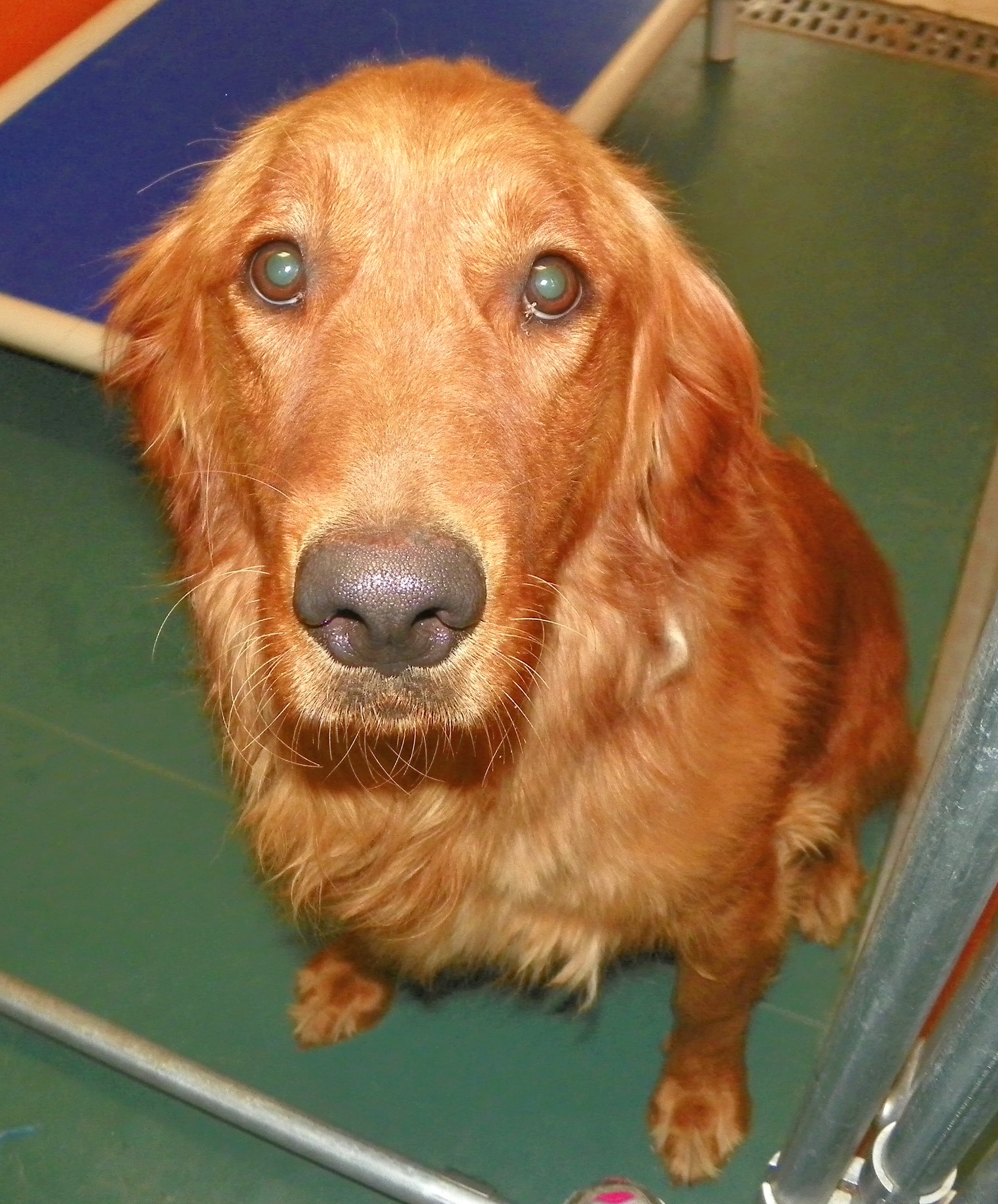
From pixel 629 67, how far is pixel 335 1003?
8.39ft

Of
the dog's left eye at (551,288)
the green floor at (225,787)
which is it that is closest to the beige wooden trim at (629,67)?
the green floor at (225,787)

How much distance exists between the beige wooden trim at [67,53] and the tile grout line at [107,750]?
1.79 m

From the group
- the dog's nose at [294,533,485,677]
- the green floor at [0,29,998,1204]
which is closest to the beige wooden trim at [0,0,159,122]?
the green floor at [0,29,998,1204]

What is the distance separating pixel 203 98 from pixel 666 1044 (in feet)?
9.27

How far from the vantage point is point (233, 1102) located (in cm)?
203

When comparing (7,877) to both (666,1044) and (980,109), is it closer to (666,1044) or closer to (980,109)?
(666,1044)

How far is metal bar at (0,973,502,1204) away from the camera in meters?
1.95

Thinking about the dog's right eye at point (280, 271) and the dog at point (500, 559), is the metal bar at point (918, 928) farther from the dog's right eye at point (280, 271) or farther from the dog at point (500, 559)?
the dog's right eye at point (280, 271)

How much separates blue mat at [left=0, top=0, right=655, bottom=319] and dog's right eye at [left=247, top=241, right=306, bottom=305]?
1525 millimetres

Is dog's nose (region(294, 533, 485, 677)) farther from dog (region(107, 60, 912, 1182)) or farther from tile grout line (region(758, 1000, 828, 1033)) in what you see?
tile grout line (region(758, 1000, 828, 1033))

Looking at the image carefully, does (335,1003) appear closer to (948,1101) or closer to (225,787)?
(225,787)

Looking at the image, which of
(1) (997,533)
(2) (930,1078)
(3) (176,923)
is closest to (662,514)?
(2) (930,1078)

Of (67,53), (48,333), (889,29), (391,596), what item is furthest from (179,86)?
(391,596)

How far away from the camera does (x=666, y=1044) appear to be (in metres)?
2.30
